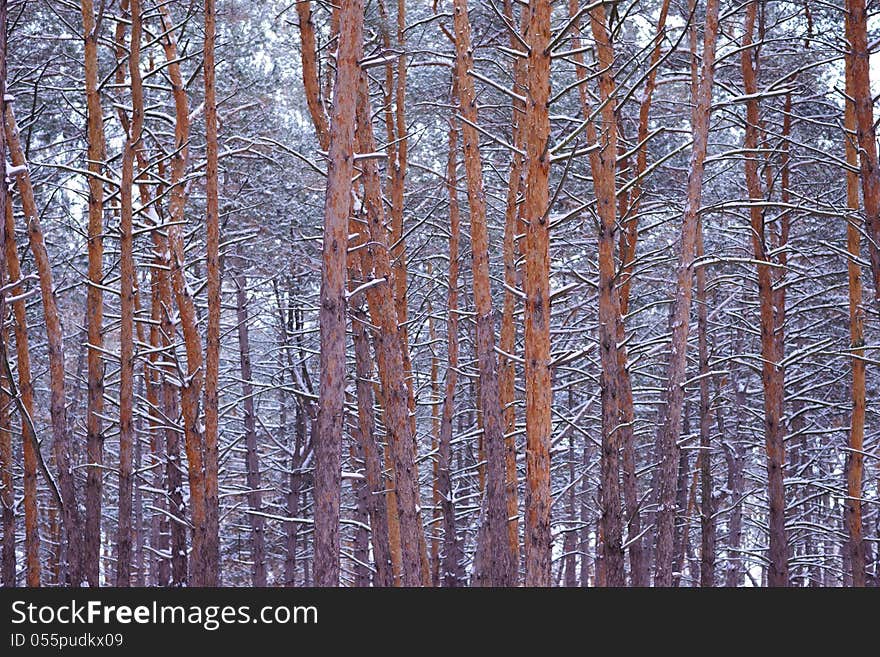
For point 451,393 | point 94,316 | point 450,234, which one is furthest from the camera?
point 450,234

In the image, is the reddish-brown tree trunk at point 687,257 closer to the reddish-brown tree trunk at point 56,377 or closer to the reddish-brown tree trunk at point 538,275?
the reddish-brown tree trunk at point 538,275

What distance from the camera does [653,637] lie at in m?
5.54

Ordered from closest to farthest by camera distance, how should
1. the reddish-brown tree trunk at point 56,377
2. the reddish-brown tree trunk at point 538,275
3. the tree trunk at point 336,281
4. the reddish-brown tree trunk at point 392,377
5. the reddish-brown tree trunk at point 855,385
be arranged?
the reddish-brown tree trunk at point 538,275, the tree trunk at point 336,281, the reddish-brown tree trunk at point 56,377, the reddish-brown tree trunk at point 392,377, the reddish-brown tree trunk at point 855,385

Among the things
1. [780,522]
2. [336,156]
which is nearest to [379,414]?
[780,522]

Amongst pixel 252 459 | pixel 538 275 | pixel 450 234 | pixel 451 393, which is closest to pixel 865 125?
pixel 538 275

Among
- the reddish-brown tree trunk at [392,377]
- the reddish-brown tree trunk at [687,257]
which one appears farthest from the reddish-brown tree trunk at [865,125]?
the reddish-brown tree trunk at [392,377]

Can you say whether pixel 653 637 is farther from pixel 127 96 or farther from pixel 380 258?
pixel 127 96

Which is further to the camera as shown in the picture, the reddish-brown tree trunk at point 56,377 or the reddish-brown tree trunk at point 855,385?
the reddish-brown tree trunk at point 855,385

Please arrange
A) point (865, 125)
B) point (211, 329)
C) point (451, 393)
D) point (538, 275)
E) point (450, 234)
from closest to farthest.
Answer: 1. point (538, 275)
2. point (865, 125)
3. point (211, 329)
4. point (451, 393)
5. point (450, 234)

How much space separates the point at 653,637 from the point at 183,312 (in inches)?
276

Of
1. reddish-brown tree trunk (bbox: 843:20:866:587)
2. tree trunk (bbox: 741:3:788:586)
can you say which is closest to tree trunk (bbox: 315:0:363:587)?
tree trunk (bbox: 741:3:788:586)

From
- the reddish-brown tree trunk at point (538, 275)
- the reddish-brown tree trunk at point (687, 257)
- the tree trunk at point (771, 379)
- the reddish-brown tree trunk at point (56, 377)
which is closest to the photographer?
the reddish-brown tree trunk at point (538, 275)

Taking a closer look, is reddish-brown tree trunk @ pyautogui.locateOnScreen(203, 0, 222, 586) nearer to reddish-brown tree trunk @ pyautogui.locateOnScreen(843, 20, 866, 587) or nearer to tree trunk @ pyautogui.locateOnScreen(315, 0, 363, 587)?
tree trunk @ pyautogui.locateOnScreen(315, 0, 363, 587)

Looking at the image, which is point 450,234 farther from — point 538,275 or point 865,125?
point 538,275
